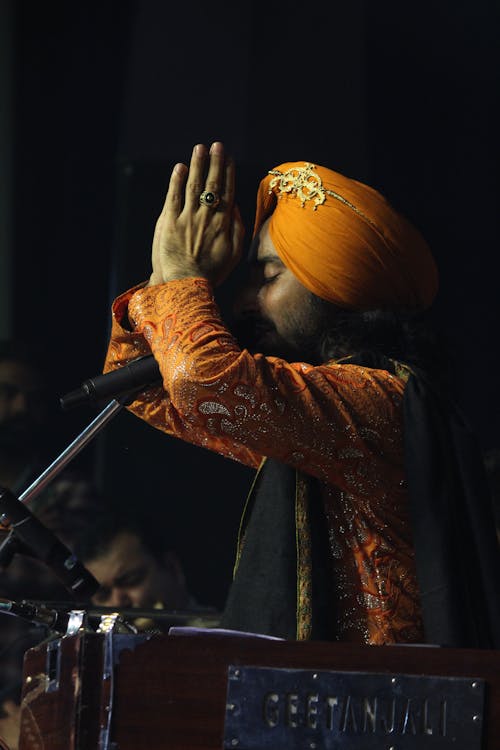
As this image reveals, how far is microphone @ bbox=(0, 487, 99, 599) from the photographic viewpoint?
196cm

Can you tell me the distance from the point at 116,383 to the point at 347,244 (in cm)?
56

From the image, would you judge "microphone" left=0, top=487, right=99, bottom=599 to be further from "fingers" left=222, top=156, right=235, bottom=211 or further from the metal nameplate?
"fingers" left=222, top=156, right=235, bottom=211

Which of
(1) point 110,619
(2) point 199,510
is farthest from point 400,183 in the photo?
(1) point 110,619

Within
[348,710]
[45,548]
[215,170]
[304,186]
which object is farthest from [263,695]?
[304,186]

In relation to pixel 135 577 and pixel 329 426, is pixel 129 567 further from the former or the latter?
pixel 329 426

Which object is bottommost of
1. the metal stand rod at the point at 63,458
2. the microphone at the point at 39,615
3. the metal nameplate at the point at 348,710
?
the metal nameplate at the point at 348,710

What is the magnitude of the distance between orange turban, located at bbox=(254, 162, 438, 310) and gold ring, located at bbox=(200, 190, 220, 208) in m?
0.19

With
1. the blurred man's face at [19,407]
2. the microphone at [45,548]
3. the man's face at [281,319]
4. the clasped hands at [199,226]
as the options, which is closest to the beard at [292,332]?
the man's face at [281,319]

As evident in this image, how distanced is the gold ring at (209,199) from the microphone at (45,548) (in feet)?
2.19

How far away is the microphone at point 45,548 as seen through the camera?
1.96 meters

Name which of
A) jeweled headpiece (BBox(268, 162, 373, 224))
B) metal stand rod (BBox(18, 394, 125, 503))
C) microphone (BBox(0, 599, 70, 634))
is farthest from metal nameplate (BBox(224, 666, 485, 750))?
jeweled headpiece (BBox(268, 162, 373, 224))

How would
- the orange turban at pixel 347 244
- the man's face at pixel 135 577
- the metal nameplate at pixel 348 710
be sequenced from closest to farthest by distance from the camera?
the metal nameplate at pixel 348 710 < the orange turban at pixel 347 244 < the man's face at pixel 135 577

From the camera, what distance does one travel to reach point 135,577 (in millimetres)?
3984

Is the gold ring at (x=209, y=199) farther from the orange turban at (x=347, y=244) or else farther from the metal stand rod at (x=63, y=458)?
the metal stand rod at (x=63, y=458)
